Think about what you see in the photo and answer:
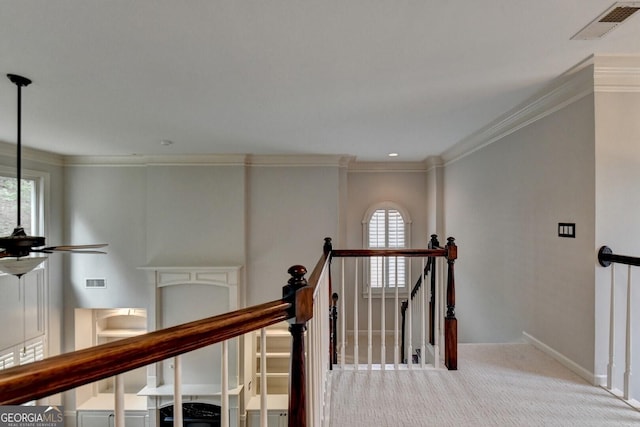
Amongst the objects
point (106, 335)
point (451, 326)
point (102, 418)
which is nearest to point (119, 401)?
point (451, 326)

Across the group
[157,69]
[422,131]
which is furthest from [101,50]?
[422,131]

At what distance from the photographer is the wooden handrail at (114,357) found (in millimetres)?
594

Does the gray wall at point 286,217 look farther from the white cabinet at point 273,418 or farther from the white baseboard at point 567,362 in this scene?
the white baseboard at point 567,362

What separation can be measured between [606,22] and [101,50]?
9.62ft

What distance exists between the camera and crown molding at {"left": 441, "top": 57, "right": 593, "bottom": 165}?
7.86 feet

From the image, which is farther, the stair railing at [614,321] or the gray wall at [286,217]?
the gray wall at [286,217]

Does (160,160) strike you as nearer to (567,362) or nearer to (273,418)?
(273,418)

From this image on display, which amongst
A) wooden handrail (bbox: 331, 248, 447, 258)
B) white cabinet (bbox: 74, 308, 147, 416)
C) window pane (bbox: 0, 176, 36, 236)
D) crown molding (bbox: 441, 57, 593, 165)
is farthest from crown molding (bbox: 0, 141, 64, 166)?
crown molding (bbox: 441, 57, 593, 165)

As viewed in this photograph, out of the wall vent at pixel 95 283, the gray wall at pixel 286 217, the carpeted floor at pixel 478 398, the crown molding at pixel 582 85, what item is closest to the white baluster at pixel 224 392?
the carpeted floor at pixel 478 398

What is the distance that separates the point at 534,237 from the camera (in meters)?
3.09

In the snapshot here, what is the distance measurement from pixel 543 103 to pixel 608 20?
1.15 m

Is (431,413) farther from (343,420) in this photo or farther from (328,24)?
(328,24)

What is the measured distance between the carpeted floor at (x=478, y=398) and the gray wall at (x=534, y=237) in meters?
0.33

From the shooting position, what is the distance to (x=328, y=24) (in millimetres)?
1818
